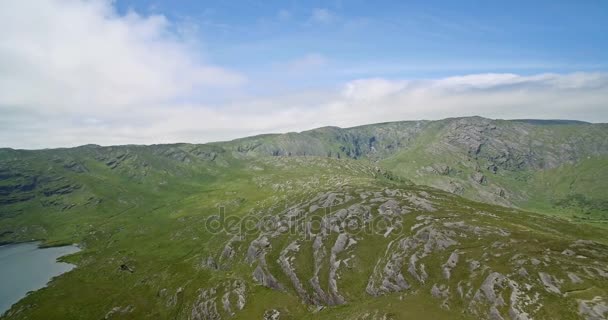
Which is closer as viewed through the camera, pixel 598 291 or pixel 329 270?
pixel 598 291

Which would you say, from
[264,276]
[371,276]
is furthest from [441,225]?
[264,276]

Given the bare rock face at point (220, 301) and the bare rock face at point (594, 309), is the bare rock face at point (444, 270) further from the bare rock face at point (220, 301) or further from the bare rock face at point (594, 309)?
the bare rock face at point (220, 301)

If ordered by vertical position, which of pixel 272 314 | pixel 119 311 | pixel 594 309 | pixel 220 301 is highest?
pixel 594 309

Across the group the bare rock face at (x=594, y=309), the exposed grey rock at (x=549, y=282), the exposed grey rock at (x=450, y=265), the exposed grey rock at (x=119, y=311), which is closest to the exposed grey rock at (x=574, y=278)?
the exposed grey rock at (x=549, y=282)

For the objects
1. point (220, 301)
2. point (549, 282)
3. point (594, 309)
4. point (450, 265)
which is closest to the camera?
point (594, 309)

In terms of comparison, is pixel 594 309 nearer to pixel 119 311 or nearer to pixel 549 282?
pixel 549 282

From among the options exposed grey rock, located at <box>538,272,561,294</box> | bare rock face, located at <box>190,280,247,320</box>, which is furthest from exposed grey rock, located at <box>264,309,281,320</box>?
exposed grey rock, located at <box>538,272,561,294</box>

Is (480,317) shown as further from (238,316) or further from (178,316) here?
(178,316)

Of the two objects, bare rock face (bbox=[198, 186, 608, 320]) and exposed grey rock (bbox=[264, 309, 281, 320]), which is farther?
exposed grey rock (bbox=[264, 309, 281, 320])

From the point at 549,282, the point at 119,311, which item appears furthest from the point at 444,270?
the point at 119,311

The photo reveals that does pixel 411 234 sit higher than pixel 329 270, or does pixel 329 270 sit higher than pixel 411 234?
pixel 411 234

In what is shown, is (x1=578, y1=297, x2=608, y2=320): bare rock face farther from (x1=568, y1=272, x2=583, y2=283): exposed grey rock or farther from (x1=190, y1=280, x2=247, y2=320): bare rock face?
(x1=190, y1=280, x2=247, y2=320): bare rock face
